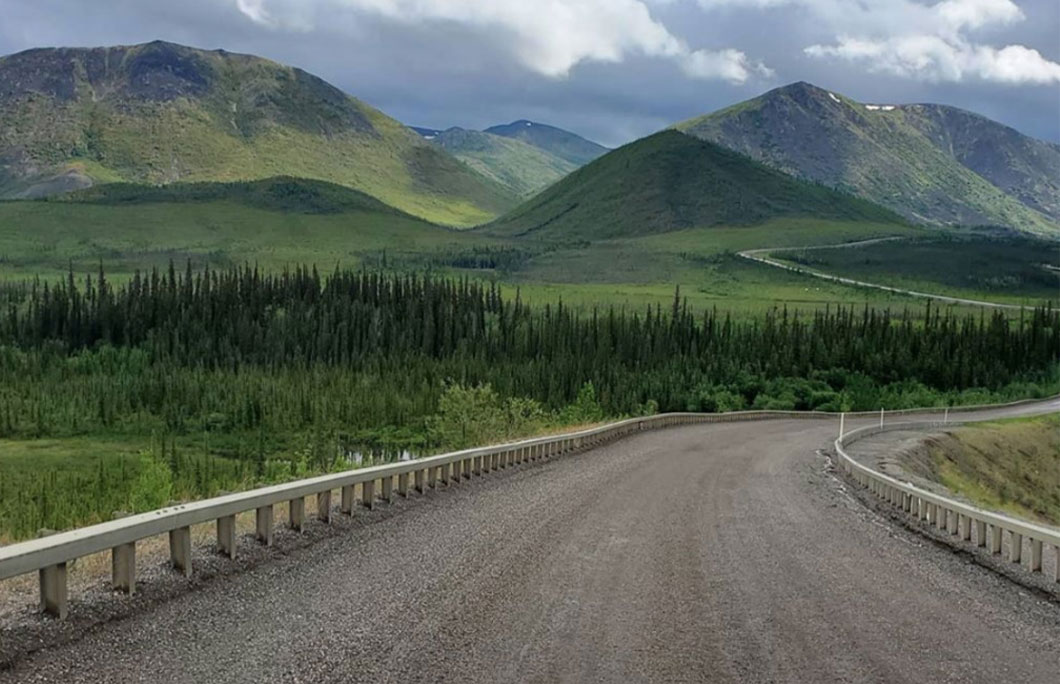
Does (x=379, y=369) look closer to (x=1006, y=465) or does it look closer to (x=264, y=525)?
(x=1006, y=465)

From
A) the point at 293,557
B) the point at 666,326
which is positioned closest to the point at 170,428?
the point at 666,326

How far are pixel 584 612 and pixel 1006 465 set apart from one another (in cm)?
4702

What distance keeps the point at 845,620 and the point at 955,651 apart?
1154 millimetres

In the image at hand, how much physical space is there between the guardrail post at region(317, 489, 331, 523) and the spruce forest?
4067cm

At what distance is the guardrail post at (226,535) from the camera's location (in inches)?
442

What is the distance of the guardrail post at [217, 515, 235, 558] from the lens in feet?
36.9

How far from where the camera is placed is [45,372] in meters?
112

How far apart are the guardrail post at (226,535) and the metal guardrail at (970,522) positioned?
9.44m

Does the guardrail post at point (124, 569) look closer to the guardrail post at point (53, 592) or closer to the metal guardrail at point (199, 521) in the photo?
the metal guardrail at point (199, 521)

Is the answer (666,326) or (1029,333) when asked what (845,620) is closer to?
(666,326)

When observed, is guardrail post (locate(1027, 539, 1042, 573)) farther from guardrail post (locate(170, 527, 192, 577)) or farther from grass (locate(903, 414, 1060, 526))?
grass (locate(903, 414, 1060, 526))

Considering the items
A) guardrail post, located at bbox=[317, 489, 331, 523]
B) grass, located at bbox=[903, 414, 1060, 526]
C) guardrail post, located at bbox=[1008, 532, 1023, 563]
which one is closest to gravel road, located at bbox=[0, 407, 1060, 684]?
guardrail post, located at bbox=[317, 489, 331, 523]

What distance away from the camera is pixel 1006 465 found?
51.3m

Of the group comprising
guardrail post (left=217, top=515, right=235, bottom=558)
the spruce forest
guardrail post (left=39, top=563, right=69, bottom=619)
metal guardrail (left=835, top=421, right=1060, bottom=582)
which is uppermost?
guardrail post (left=39, top=563, right=69, bottom=619)
